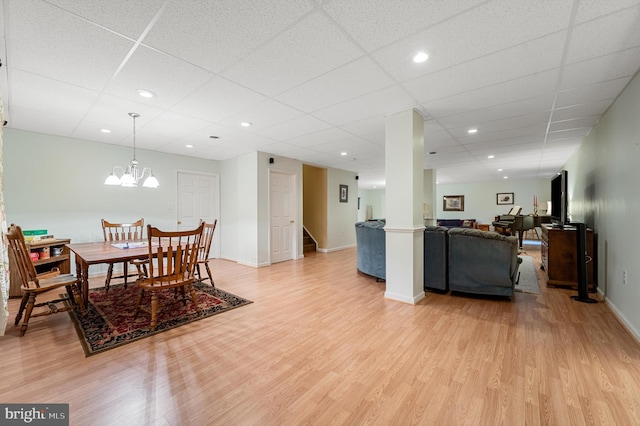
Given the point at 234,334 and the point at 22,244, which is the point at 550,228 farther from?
the point at 22,244

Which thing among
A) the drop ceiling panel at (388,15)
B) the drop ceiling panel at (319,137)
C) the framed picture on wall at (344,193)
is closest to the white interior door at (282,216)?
the drop ceiling panel at (319,137)

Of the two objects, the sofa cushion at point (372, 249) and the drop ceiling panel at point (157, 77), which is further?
the sofa cushion at point (372, 249)

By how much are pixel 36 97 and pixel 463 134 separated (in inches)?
214

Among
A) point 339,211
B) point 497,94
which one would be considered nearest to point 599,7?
point 497,94

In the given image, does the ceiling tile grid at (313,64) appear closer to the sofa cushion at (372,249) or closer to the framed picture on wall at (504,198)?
the sofa cushion at (372,249)

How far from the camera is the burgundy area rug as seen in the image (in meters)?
2.36

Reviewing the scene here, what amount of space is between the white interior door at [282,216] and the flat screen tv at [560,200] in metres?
4.86

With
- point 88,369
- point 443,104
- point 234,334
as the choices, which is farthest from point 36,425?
point 443,104

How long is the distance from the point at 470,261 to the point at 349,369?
2.35 m

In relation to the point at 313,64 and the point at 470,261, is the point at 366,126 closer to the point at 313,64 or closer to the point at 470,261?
the point at 313,64

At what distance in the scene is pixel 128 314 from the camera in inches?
113

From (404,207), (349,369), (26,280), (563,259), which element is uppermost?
(404,207)

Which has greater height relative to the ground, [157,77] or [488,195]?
[157,77]

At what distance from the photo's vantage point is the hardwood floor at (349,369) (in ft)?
4.91
